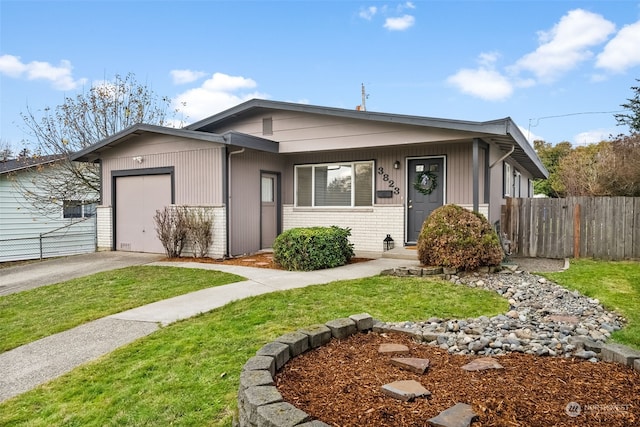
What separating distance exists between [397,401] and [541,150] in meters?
34.3

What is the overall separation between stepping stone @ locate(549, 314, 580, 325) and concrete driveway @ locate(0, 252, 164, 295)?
8.21 metres

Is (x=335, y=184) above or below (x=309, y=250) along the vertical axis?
above

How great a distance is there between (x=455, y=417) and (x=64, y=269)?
31.8ft

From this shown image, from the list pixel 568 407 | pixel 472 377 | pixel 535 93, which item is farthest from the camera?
pixel 535 93

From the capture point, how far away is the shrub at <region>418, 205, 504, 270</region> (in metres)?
7.33

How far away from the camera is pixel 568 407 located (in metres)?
2.28

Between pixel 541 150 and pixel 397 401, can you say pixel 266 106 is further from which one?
pixel 541 150

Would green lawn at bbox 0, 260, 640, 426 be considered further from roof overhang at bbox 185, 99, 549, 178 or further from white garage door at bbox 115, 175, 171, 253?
white garage door at bbox 115, 175, 171, 253

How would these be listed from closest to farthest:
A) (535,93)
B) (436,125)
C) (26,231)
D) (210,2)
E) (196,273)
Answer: (196,273), (436,125), (210,2), (26,231), (535,93)

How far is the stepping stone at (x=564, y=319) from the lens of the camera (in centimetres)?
462

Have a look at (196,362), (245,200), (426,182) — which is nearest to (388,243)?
(426,182)

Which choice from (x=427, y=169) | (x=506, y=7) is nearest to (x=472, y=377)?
(x=427, y=169)

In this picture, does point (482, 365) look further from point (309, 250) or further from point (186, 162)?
point (186, 162)

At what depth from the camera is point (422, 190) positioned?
1020cm
